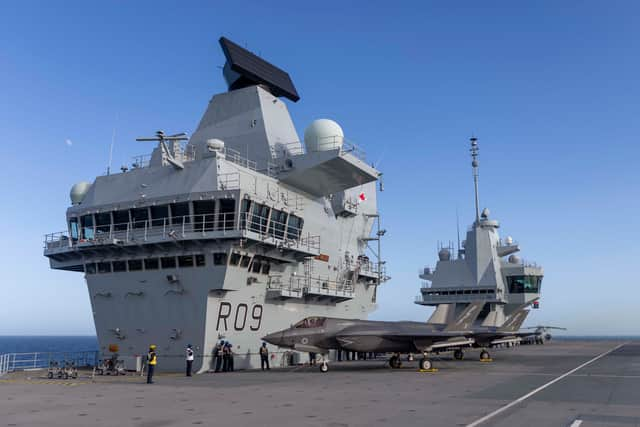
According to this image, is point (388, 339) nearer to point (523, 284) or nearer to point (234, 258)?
point (234, 258)

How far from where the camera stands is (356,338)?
2648cm

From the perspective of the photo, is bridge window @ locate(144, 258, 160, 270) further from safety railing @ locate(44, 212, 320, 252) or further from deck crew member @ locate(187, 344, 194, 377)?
deck crew member @ locate(187, 344, 194, 377)

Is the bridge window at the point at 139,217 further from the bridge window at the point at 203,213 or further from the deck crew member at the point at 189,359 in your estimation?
the deck crew member at the point at 189,359

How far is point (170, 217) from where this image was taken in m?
25.9

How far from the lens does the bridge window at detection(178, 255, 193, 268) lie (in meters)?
25.4

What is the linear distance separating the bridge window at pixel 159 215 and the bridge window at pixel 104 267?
357 cm

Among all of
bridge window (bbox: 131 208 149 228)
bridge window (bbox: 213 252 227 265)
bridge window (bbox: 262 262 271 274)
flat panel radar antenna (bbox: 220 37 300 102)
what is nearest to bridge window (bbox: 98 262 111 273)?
bridge window (bbox: 131 208 149 228)

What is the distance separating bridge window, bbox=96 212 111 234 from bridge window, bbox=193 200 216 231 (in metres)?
5.22

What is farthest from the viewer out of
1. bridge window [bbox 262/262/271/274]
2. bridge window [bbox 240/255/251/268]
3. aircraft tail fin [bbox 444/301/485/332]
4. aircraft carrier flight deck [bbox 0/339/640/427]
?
aircraft tail fin [bbox 444/301/485/332]

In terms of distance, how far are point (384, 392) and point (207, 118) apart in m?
21.9

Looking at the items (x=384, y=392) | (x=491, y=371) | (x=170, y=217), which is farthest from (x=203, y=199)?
(x=491, y=371)

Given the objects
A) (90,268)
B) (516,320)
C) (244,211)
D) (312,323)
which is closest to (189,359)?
(312,323)

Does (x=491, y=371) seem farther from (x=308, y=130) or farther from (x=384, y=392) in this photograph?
(x=308, y=130)

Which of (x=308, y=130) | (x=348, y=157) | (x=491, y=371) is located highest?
(x=308, y=130)
